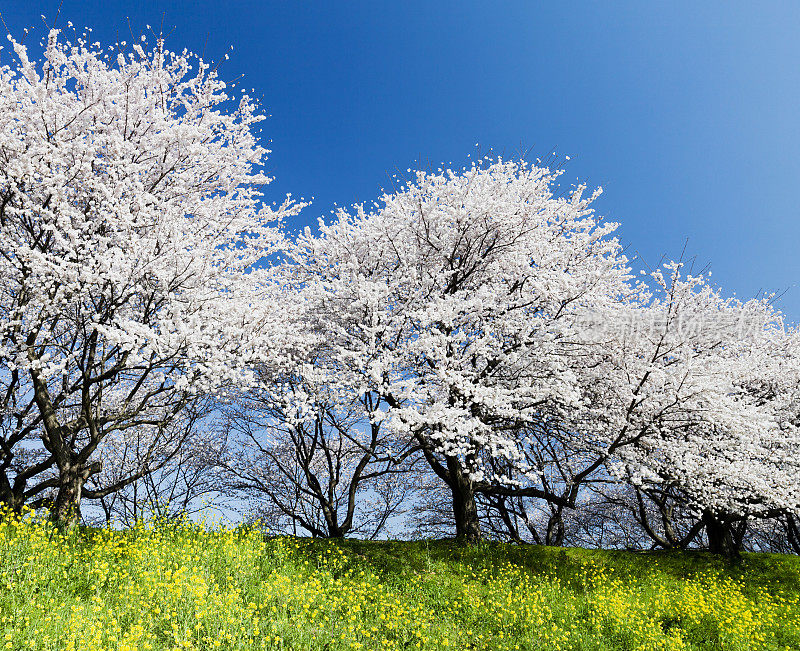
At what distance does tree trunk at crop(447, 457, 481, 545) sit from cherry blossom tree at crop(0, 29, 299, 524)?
20.6 ft

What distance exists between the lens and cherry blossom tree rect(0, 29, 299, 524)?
9.53 metres

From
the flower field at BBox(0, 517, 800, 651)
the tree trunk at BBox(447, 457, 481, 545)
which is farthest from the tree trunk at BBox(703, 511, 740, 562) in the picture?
the tree trunk at BBox(447, 457, 481, 545)

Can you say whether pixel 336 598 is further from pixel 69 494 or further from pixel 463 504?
pixel 463 504

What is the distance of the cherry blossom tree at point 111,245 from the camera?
9531 mm

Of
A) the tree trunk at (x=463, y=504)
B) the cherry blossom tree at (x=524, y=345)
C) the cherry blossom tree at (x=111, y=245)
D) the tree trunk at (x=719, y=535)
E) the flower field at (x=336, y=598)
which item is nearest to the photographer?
the flower field at (x=336, y=598)

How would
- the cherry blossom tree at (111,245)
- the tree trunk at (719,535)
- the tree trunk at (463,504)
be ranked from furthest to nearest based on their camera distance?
the tree trunk at (719,535) < the tree trunk at (463,504) < the cherry blossom tree at (111,245)

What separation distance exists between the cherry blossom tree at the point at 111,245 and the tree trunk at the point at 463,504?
248 inches

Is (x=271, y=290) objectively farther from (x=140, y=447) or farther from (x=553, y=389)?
(x=140, y=447)

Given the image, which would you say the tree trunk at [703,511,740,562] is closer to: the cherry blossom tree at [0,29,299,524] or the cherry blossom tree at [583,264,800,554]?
the cherry blossom tree at [583,264,800,554]

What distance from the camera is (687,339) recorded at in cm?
1243

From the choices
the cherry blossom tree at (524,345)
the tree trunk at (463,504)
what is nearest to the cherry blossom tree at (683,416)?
the cherry blossom tree at (524,345)

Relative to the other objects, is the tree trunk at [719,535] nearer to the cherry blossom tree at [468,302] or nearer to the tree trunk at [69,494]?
the cherry blossom tree at [468,302]

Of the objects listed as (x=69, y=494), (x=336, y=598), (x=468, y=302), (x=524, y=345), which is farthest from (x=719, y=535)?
(x=69, y=494)

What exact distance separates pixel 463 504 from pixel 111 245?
1109 cm
